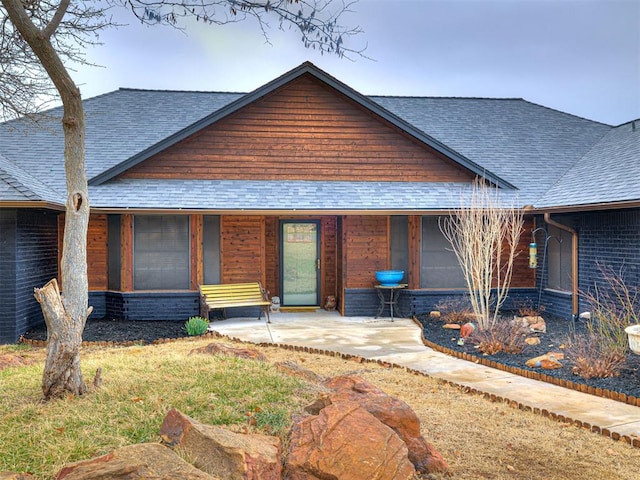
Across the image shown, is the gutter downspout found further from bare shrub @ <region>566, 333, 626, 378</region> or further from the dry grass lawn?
the dry grass lawn

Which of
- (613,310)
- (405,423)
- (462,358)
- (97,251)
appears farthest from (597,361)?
(97,251)

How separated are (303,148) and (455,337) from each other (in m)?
5.46

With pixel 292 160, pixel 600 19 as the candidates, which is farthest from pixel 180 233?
pixel 600 19

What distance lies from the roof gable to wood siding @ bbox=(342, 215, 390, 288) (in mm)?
2073

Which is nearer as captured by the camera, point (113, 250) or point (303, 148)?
point (113, 250)

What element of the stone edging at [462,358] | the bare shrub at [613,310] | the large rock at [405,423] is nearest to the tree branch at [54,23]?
the large rock at [405,423]

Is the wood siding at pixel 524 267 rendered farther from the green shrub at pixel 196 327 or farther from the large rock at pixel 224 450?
the large rock at pixel 224 450

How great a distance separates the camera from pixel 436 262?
1167 cm

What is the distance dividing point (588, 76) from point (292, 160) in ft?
85.0

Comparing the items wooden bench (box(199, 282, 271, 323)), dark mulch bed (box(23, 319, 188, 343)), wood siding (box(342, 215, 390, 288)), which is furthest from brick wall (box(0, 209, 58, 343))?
wood siding (box(342, 215, 390, 288))

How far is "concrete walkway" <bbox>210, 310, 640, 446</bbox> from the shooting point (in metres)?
5.31

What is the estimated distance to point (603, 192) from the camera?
10141 millimetres

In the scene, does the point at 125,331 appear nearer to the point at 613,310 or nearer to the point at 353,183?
the point at 353,183

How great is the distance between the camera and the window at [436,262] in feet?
38.2
